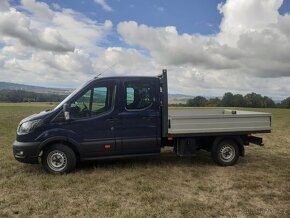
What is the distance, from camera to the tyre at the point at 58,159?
26.3ft

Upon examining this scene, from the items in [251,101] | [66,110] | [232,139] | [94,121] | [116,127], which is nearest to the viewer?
[66,110]

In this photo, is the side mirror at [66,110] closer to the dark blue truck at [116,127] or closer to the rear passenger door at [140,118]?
the dark blue truck at [116,127]

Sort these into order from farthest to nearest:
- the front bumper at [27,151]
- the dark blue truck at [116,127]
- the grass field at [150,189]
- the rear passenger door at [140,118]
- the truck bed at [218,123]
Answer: the truck bed at [218,123] → the rear passenger door at [140,118] → the dark blue truck at [116,127] → the front bumper at [27,151] → the grass field at [150,189]

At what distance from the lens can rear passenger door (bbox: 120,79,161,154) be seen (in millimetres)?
8430

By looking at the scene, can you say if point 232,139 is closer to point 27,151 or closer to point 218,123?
point 218,123

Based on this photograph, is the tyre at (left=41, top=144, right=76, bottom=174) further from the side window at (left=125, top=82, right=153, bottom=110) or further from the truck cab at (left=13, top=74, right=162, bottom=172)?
the side window at (left=125, top=82, right=153, bottom=110)

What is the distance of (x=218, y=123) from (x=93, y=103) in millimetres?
3134

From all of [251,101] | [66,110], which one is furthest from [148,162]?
[251,101]

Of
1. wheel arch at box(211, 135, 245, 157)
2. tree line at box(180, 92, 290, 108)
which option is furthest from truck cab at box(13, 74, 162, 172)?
tree line at box(180, 92, 290, 108)

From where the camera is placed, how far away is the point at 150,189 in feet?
22.9

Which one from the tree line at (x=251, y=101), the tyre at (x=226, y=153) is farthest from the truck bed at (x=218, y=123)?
the tree line at (x=251, y=101)

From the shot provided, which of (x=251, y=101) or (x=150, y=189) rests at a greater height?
(x=251, y=101)

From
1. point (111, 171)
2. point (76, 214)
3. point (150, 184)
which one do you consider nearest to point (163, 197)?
point (150, 184)

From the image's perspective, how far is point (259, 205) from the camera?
6.11m
